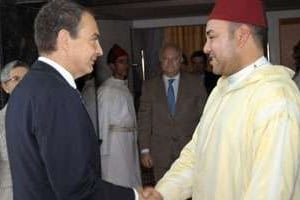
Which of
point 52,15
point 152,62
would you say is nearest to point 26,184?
point 52,15

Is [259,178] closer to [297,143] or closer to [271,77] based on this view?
[297,143]

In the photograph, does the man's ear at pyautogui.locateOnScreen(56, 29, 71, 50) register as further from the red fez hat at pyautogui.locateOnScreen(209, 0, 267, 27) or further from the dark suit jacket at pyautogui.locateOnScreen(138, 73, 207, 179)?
the dark suit jacket at pyautogui.locateOnScreen(138, 73, 207, 179)

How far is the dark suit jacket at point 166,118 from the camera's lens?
499cm

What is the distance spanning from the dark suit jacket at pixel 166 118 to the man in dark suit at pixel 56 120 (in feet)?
9.25

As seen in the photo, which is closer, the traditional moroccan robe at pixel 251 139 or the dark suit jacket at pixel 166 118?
the traditional moroccan robe at pixel 251 139

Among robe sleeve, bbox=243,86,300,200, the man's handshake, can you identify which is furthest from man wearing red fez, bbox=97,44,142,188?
robe sleeve, bbox=243,86,300,200

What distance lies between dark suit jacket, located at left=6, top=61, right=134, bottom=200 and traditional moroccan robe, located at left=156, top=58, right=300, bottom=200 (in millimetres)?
479

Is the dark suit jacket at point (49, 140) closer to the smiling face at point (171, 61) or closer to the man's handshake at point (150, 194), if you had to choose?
the man's handshake at point (150, 194)

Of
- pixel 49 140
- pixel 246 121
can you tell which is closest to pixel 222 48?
pixel 246 121

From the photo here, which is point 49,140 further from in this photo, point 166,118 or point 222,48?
point 166,118

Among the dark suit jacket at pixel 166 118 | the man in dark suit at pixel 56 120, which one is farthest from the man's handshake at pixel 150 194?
the dark suit jacket at pixel 166 118

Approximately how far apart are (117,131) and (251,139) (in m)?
3.55

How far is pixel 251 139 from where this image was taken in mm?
2055

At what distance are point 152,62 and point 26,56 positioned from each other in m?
4.65
